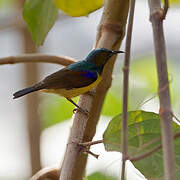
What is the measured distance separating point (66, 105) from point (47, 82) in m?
Result: 0.20

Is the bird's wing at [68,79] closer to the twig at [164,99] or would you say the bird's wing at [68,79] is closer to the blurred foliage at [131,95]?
the blurred foliage at [131,95]

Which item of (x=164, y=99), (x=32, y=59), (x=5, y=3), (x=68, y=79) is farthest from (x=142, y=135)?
(x=5, y=3)

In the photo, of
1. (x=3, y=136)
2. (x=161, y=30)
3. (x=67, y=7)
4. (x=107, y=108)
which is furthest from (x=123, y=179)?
(x=3, y=136)

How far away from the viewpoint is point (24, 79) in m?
2.39

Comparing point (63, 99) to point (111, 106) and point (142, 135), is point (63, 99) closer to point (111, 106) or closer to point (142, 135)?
point (111, 106)

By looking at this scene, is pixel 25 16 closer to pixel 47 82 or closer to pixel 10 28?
pixel 47 82

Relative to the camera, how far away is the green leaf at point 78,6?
4.17ft

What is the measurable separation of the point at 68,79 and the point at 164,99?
4.52 feet

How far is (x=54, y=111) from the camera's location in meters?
1.99

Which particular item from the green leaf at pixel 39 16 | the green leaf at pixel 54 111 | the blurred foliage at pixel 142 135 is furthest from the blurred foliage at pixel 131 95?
the blurred foliage at pixel 142 135

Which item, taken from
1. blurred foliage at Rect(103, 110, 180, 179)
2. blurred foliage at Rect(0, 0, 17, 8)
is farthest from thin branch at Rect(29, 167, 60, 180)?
blurred foliage at Rect(0, 0, 17, 8)

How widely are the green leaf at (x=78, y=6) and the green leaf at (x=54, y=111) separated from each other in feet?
2.36

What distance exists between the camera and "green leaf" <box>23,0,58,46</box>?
1.31 m

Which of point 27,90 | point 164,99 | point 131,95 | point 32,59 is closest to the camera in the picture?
point 164,99
